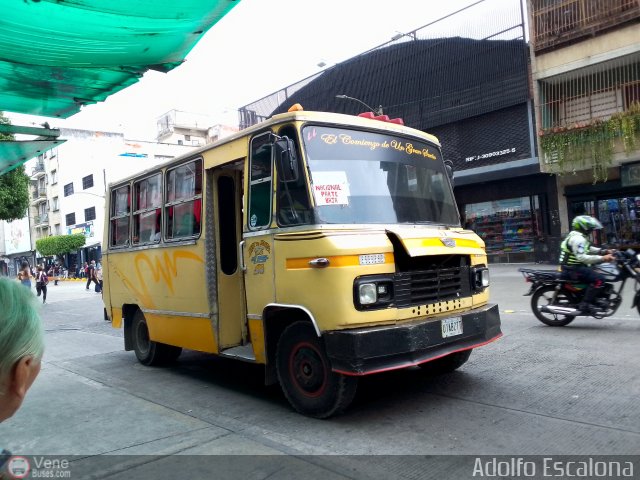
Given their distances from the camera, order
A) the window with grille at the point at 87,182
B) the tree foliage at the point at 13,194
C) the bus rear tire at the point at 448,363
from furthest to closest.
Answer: the window with grille at the point at 87,182 < the tree foliage at the point at 13,194 < the bus rear tire at the point at 448,363

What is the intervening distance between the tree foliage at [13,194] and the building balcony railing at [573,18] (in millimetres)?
22940

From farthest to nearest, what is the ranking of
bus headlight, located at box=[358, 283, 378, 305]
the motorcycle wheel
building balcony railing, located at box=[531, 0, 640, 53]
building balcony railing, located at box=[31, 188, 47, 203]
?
building balcony railing, located at box=[31, 188, 47, 203], building balcony railing, located at box=[531, 0, 640, 53], the motorcycle wheel, bus headlight, located at box=[358, 283, 378, 305]

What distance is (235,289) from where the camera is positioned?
5.89 meters

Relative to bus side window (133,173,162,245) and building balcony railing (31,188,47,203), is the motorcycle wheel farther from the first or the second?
building balcony railing (31,188,47,203)

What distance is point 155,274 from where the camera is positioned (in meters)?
6.74

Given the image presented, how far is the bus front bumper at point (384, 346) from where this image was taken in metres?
4.04

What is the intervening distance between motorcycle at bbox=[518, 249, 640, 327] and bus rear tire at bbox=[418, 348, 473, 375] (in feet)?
9.96

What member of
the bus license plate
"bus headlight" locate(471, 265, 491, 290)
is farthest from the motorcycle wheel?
the bus license plate

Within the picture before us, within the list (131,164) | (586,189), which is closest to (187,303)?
(586,189)

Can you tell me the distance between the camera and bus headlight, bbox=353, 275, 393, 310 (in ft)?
13.6

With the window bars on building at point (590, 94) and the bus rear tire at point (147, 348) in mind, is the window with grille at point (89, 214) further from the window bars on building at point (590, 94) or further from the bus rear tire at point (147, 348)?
the bus rear tire at point (147, 348)

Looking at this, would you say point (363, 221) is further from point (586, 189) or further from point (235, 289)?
point (586, 189)

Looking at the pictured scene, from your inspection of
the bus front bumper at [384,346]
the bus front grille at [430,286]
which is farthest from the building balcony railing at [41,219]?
the bus front bumper at [384,346]

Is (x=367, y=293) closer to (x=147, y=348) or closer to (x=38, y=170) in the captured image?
(x=147, y=348)
